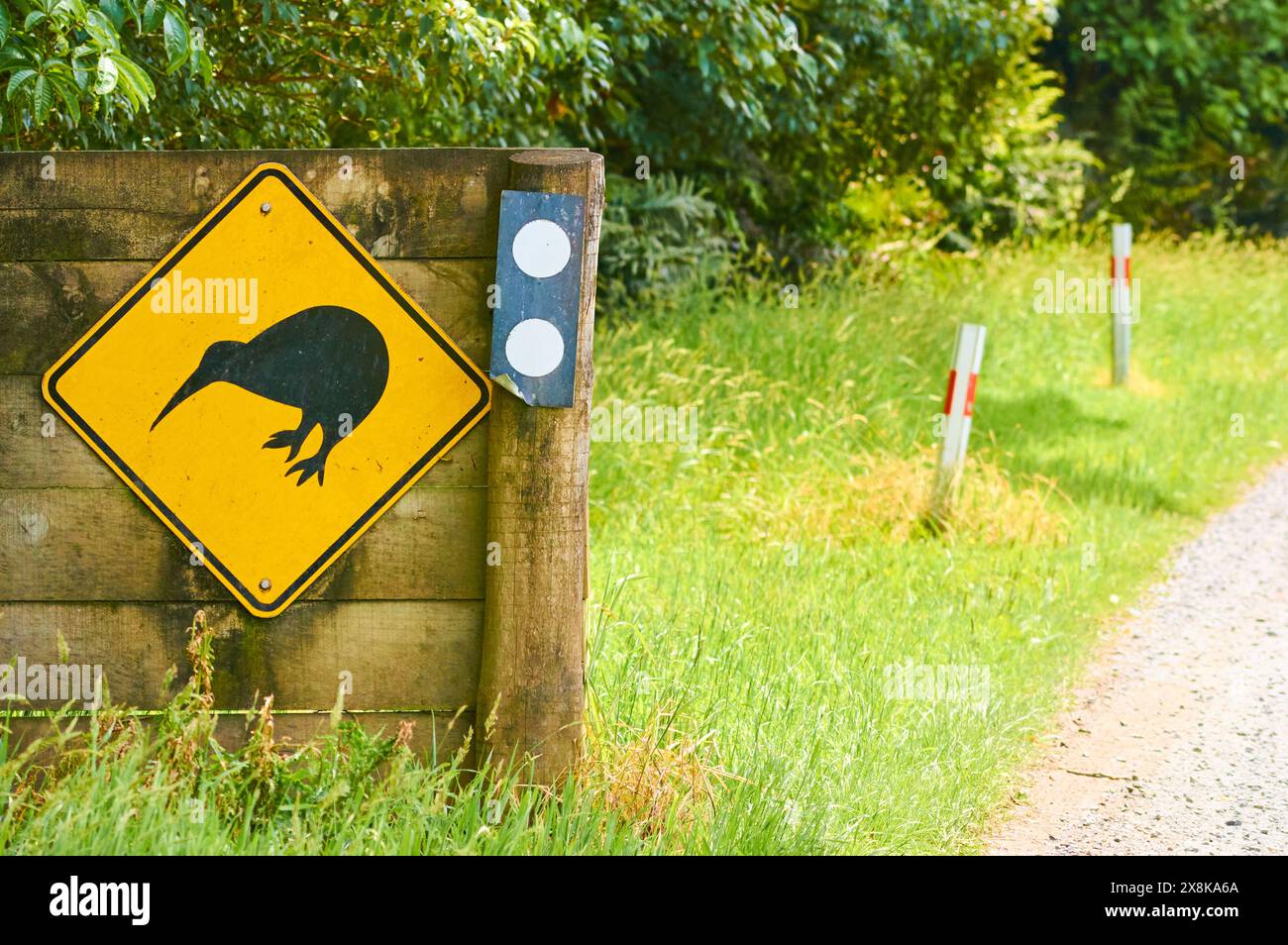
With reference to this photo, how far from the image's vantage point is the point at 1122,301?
11258 millimetres

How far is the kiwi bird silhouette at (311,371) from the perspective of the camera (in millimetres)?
3240

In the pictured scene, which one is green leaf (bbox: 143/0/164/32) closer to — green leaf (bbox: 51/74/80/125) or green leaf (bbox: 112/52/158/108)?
green leaf (bbox: 112/52/158/108)

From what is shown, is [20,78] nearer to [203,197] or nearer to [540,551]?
[203,197]

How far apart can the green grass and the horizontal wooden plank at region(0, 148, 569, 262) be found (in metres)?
1.18

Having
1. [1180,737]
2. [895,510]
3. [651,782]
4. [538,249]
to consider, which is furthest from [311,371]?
[895,510]

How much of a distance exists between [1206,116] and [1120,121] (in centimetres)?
123

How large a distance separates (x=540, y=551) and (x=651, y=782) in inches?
26.6

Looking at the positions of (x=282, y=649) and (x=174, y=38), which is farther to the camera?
(x=174, y=38)

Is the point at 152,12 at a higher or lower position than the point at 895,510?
higher

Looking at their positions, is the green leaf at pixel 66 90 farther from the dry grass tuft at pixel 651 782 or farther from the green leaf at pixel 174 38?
the dry grass tuft at pixel 651 782

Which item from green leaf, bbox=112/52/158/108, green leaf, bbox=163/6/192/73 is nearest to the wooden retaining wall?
green leaf, bbox=112/52/158/108

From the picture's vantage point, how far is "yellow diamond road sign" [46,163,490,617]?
321cm

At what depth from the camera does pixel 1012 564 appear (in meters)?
6.62
